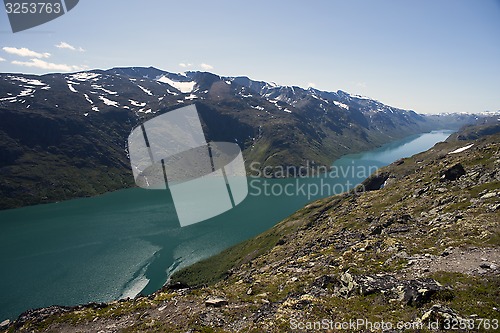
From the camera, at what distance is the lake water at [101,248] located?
3639 inches

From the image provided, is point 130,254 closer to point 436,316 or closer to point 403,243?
point 403,243

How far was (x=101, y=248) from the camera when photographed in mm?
128000

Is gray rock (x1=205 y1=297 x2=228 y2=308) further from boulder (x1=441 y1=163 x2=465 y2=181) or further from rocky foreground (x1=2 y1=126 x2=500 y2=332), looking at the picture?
boulder (x1=441 y1=163 x2=465 y2=181)

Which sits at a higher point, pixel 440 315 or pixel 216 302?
pixel 440 315

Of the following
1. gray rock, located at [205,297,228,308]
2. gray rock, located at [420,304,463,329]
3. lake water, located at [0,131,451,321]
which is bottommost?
lake water, located at [0,131,451,321]

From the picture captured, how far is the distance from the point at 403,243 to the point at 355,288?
14.0m

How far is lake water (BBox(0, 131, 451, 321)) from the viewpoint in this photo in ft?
303

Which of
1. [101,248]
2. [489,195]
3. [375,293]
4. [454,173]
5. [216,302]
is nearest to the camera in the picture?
[375,293]

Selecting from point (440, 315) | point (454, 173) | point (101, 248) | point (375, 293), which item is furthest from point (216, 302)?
point (101, 248)

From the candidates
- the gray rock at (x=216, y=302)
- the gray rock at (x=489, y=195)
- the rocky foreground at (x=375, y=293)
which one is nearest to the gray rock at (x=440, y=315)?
the rocky foreground at (x=375, y=293)

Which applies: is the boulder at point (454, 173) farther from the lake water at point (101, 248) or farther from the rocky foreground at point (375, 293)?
the lake water at point (101, 248)

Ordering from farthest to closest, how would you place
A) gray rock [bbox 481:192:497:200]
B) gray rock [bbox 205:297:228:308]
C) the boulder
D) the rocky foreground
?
the boulder
gray rock [bbox 481:192:497:200]
gray rock [bbox 205:297:228:308]
the rocky foreground

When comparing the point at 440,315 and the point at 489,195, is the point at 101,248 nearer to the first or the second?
the point at 489,195

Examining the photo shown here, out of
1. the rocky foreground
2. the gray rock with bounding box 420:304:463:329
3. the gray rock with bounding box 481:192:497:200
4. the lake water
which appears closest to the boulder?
the rocky foreground
